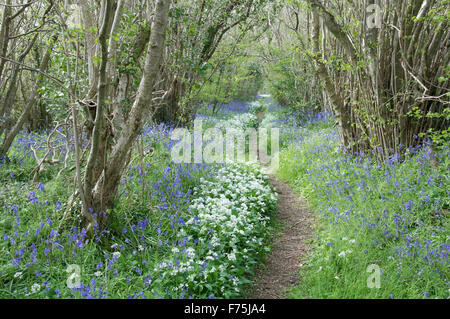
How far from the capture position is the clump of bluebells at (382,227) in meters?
2.99

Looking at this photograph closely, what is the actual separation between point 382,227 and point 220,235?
1.82 m

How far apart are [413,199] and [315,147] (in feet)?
10.7

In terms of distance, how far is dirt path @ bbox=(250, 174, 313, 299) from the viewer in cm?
339

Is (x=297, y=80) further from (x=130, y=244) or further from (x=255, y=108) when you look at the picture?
(x=130, y=244)

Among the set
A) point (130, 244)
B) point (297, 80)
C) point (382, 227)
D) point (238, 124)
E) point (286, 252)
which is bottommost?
point (286, 252)

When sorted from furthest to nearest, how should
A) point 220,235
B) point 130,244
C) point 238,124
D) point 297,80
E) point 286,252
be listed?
point 238,124 → point 297,80 → point 286,252 → point 220,235 → point 130,244

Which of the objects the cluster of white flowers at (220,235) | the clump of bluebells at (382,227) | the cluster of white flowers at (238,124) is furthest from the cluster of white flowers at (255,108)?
the cluster of white flowers at (220,235)

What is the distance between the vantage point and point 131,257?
3287 millimetres

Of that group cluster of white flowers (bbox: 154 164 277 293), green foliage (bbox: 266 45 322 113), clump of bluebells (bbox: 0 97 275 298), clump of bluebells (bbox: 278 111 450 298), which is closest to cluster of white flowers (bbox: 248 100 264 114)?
green foliage (bbox: 266 45 322 113)

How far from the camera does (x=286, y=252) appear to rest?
406 cm

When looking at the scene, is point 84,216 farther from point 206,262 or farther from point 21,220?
point 206,262

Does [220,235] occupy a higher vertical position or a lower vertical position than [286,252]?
higher

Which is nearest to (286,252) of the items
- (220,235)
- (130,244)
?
(220,235)

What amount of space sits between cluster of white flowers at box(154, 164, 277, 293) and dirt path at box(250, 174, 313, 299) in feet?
0.76
